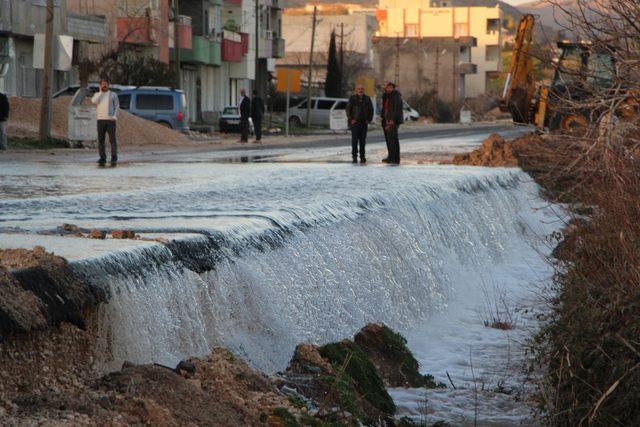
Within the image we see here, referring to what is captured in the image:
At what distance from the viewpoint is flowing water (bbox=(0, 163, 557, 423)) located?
29.7ft

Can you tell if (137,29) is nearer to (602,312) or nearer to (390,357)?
(390,357)

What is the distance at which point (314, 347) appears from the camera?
392 inches

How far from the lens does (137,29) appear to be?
56062 mm

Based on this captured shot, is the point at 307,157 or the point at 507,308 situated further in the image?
the point at 307,157

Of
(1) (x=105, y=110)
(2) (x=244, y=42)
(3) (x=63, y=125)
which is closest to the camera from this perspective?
(1) (x=105, y=110)

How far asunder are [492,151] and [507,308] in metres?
13.3

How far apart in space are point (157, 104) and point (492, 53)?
10627 centimetres

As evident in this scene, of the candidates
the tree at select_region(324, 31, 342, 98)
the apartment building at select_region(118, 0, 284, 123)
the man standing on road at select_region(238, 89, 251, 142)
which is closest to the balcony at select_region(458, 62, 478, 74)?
the tree at select_region(324, 31, 342, 98)

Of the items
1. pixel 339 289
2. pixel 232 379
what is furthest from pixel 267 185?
pixel 232 379

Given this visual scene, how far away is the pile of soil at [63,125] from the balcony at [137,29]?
15570 millimetres

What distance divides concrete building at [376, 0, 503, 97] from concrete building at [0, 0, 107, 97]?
3727 inches

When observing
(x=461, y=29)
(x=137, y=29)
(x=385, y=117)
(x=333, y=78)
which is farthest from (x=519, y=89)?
(x=461, y=29)

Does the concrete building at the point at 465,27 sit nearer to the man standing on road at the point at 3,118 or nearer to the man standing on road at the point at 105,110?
the man standing on road at the point at 3,118

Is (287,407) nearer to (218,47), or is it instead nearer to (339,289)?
(339,289)
